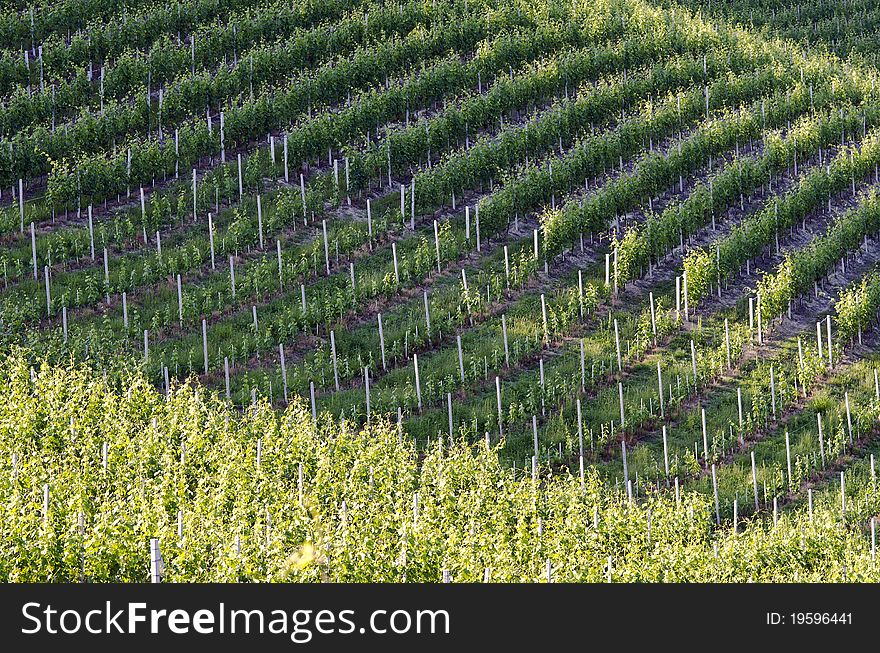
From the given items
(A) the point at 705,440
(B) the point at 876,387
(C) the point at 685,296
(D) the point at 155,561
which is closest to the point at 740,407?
(A) the point at 705,440

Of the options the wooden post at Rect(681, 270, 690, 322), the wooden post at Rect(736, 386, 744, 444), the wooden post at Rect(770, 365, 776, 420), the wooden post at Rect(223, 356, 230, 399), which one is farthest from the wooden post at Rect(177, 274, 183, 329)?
the wooden post at Rect(770, 365, 776, 420)

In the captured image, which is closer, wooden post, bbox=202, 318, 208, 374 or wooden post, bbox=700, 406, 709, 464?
wooden post, bbox=700, 406, 709, 464

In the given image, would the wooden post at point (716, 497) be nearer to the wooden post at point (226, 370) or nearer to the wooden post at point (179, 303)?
the wooden post at point (226, 370)

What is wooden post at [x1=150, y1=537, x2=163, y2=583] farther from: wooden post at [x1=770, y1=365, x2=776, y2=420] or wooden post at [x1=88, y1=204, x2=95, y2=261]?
wooden post at [x1=770, y1=365, x2=776, y2=420]

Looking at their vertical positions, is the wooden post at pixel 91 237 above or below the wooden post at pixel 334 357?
above

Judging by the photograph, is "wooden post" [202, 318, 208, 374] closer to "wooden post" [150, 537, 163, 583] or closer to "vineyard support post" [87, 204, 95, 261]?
"vineyard support post" [87, 204, 95, 261]

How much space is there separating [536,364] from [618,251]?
4235 mm

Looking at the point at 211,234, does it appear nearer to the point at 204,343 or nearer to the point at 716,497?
the point at 204,343

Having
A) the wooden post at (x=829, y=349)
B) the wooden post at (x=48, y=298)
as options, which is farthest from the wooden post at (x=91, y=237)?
the wooden post at (x=829, y=349)

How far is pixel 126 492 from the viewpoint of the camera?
19.0m

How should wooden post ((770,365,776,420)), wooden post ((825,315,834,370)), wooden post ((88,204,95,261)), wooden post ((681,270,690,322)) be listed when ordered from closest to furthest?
wooden post ((770,365,776,420))
wooden post ((825,315,834,370))
wooden post ((88,204,95,261))
wooden post ((681,270,690,322))

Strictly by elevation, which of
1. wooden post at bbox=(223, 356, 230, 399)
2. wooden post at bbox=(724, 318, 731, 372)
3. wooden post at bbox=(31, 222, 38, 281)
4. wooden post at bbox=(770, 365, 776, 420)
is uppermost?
wooden post at bbox=(31, 222, 38, 281)

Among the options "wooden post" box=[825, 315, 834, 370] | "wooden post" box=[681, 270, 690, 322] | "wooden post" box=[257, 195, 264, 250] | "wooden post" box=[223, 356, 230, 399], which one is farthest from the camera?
"wooden post" box=[257, 195, 264, 250]

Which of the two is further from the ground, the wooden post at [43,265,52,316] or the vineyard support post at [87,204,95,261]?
the vineyard support post at [87,204,95,261]
